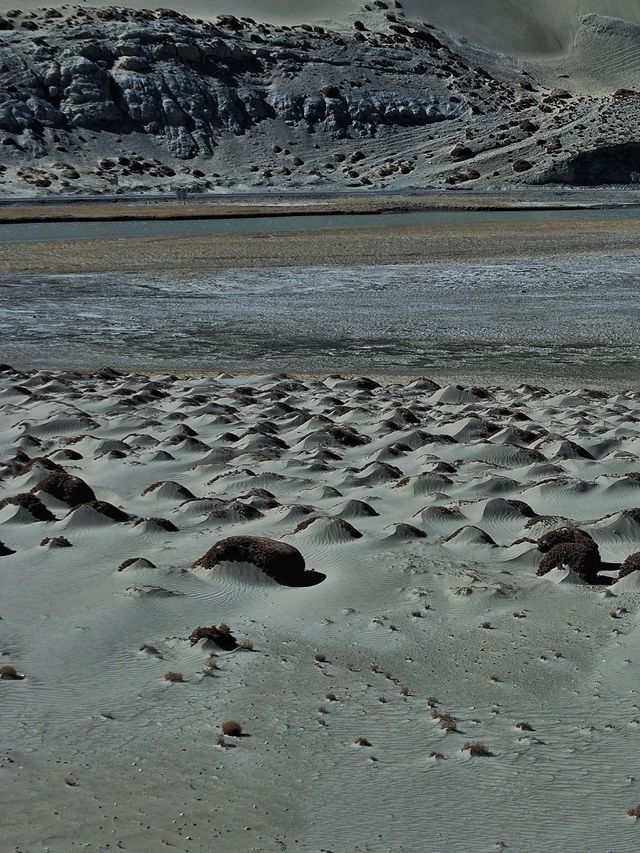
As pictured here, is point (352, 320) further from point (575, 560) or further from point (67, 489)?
point (575, 560)

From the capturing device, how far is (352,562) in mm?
6773

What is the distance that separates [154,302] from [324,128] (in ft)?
190

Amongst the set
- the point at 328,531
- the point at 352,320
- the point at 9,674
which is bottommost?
the point at 352,320

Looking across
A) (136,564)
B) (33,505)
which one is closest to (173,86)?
(33,505)

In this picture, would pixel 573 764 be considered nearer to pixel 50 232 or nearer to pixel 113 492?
pixel 113 492

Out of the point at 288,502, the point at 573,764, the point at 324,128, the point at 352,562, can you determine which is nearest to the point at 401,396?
the point at 288,502

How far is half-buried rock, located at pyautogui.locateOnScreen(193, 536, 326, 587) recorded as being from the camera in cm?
644

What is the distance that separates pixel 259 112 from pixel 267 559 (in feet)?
253

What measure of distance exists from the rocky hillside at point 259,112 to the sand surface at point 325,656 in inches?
2123

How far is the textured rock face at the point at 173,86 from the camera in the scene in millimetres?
75312

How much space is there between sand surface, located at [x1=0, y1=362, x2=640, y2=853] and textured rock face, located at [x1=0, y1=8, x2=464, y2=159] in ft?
221

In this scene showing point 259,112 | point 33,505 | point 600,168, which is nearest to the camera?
point 33,505

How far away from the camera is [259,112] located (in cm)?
8012

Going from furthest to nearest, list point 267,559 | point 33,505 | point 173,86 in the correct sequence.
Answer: point 173,86
point 33,505
point 267,559
